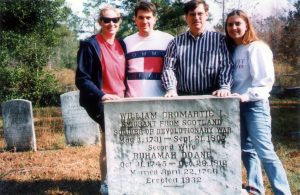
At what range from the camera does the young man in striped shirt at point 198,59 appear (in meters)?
3.87

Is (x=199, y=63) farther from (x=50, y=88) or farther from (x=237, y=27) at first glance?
(x=50, y=88)

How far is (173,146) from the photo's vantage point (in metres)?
3.86

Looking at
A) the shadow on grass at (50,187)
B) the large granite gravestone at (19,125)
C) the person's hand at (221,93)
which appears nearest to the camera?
the person's hand at (221,93)

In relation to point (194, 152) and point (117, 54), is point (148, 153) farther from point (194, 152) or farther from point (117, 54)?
point (117, 54)

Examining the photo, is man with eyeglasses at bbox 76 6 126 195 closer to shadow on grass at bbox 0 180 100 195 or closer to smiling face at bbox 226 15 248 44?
A: smiling face at bbox 226 15 248 44

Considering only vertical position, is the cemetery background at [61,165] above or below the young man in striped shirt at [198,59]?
below

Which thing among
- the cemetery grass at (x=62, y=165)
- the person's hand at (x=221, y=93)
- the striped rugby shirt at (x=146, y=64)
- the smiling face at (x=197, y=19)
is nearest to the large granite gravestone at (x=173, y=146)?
the person's hand at (x=221, y=93)

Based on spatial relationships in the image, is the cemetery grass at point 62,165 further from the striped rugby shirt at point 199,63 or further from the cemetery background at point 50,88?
the striped rugby shirt at point 199,63

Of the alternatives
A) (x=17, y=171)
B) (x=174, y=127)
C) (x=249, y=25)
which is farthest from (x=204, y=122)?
(x=17, y=171)

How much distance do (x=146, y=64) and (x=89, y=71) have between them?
615 mm

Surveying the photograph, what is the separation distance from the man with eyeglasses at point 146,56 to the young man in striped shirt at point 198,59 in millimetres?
150

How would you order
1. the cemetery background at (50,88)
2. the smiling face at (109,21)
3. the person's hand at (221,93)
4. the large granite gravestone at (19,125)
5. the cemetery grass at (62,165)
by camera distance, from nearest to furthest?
1. the person's hand at (221,93)
2. the smiling face at (109,21)
3. the cemetery grass at (62,165)
4. the cemetery background at (50,88)
5. the large granite gravestone at (19,125)

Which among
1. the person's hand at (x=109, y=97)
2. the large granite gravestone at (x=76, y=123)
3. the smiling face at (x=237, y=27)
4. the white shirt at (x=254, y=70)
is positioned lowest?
the large granite gravestone at (x=76, y=123)

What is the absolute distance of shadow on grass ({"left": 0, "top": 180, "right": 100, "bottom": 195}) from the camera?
5.45 meters
